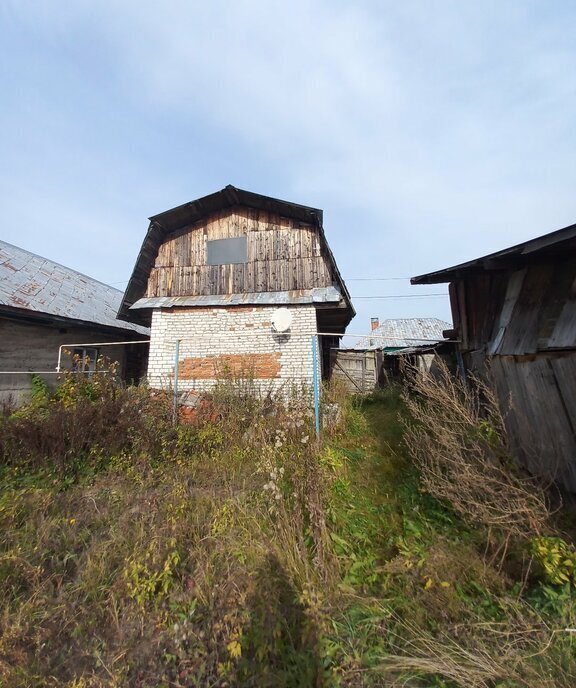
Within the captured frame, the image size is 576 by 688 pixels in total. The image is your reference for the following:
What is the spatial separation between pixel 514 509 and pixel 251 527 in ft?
8.25

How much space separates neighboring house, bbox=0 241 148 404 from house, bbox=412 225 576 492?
8.19m

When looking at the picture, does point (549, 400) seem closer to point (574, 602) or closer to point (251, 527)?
point (574, 602)

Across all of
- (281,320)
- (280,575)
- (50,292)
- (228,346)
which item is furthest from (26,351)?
(280,575)

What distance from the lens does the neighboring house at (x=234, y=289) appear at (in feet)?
23.1

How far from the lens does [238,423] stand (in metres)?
5.27

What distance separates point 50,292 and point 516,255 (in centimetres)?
1241

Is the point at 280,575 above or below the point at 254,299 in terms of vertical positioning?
below

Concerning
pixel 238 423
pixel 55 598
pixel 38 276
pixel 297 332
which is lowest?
pixel 55 598

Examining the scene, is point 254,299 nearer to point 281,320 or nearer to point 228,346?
point 281,320

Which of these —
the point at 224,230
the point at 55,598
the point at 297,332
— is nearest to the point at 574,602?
the point at 55,598

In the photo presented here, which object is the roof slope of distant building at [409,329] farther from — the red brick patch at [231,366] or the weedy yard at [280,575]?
the weedy yard at [280,575]

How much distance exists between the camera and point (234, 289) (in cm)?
757

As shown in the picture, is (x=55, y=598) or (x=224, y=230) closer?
(x=55, y=598)

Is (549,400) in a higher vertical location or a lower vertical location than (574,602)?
higher
